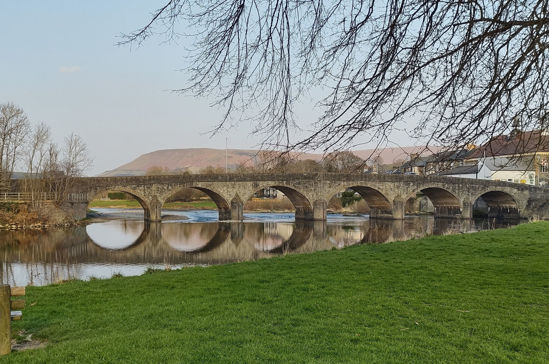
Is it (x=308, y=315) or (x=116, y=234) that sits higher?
(x=308, y=315)

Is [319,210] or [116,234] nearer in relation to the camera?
[116,234]

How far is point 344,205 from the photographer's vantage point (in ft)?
171

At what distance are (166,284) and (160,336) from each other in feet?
12.5

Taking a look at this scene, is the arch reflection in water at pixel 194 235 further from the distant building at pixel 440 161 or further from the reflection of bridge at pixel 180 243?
the distant building at pixel 440 161

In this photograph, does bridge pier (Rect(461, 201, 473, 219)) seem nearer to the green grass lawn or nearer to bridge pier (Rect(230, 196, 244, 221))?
bridge pier (Rect(230, 196, 244, 221))

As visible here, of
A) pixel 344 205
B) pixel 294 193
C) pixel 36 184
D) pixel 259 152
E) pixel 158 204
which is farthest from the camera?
pixel 344 205

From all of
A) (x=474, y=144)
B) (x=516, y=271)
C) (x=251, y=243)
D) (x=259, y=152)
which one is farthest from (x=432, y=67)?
(x=251, y=243)

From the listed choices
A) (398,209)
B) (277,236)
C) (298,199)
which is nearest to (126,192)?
(277,236)

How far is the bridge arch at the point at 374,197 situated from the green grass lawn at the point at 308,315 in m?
30.0

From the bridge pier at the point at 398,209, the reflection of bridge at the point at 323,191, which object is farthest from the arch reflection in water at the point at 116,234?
the bridge pier at the point at 398,209

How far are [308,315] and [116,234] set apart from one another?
77.3 ft

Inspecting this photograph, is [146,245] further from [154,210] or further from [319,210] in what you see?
[319,210]

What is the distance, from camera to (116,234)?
2680 centimetres

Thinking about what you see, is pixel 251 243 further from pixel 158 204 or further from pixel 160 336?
pixel 160 336
